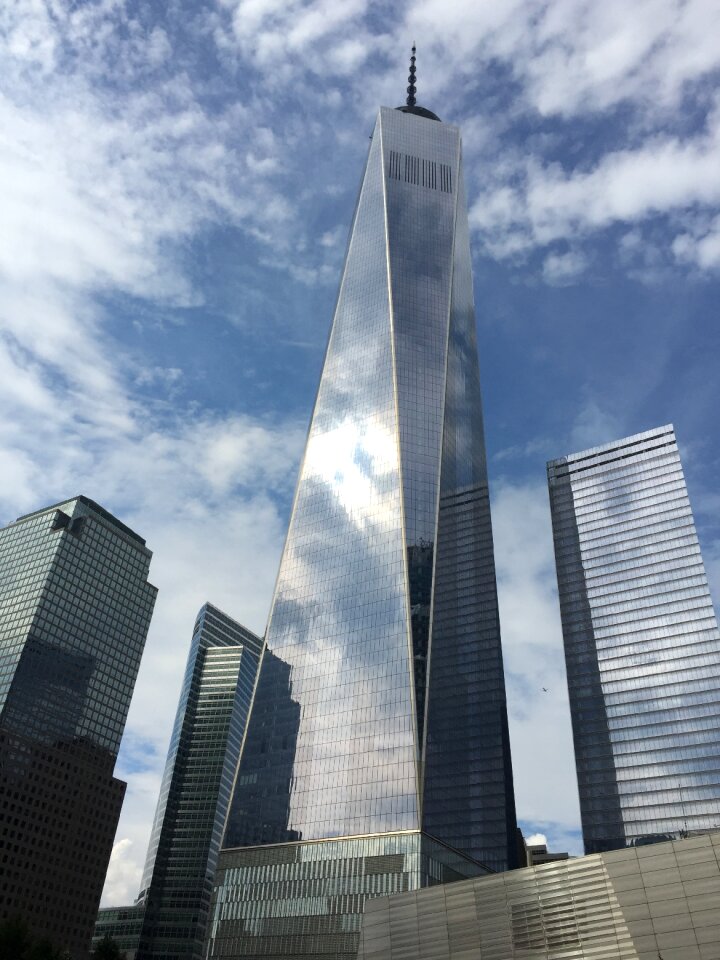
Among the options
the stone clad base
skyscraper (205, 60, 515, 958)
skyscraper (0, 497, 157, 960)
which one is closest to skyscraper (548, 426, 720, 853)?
skyscraper (205, 60, 515, 958)

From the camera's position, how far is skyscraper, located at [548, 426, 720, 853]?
157 metres

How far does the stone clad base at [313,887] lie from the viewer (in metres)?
113

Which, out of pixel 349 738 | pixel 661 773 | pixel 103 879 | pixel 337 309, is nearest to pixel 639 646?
pixel 661 773

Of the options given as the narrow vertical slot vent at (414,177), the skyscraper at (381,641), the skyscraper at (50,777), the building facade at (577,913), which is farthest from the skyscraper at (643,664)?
the skyscraper at (50,777)

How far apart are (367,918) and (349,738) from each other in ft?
189

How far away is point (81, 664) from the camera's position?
655 ft

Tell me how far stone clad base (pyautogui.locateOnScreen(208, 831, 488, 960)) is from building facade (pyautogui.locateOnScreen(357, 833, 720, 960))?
151ft

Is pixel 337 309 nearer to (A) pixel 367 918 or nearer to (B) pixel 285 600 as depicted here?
(B) pixel 285 600

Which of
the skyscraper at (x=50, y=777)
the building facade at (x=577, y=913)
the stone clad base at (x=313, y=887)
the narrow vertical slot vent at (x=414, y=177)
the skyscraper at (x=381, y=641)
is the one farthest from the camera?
the narrow vertical slot vent at (x=414, y=177)

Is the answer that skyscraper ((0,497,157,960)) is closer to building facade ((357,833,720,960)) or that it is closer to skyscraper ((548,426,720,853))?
skyscraper ((548,426,720,853))

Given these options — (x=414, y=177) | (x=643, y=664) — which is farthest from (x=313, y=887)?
(x=414, y=177)

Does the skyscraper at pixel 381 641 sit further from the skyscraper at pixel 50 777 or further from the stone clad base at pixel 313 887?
the skyscraper at pixel 50 777

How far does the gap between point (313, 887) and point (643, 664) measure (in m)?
87.0

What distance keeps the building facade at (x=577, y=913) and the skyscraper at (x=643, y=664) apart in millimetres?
100437
